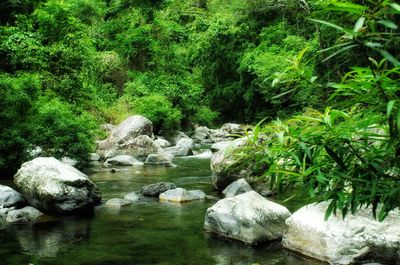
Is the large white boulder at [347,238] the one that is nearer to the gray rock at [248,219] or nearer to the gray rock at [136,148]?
the gray rock at [248,219]

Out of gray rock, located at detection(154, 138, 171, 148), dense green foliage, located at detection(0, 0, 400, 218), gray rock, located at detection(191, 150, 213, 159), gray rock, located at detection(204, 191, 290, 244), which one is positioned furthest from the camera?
gray rock, located at detection(154, 138, 171, 148)

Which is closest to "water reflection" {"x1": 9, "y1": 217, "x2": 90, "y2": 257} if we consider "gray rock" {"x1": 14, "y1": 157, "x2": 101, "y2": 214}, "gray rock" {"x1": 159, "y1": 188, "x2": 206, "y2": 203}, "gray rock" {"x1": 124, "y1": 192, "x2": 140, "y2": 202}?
"gray rock" {"x1": 14, "y1": 157, "x2": 101, "y2": 214}

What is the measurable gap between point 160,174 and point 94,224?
542 centimetres

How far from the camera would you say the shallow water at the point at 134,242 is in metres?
6.42

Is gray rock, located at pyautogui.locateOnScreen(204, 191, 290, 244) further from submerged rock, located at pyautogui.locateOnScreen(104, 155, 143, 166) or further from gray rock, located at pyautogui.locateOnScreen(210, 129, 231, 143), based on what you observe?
gray rock, located at pyautogui.locateOnScreen(210, 129, 231, 143)

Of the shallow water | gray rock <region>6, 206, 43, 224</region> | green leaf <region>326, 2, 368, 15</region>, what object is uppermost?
green leaf <region>326, 2, 368, 15</region>

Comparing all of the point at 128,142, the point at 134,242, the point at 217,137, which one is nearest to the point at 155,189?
the point at 134,242

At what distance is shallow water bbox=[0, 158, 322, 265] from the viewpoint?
6.42 m

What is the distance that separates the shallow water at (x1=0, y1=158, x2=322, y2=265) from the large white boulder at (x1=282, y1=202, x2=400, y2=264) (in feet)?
0.73

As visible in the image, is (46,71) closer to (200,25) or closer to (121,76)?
(121,76)

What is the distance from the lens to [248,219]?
7273 mm

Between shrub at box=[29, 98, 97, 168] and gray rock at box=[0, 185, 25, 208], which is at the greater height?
shrub at box=[29, 98, 97, 168]

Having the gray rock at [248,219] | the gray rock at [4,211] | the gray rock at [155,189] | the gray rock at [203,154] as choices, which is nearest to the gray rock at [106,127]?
the gray rock at [203,154]

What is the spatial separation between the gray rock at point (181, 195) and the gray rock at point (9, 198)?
116 inches
